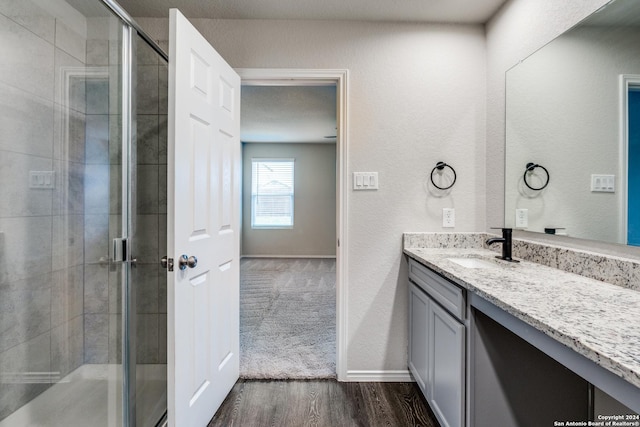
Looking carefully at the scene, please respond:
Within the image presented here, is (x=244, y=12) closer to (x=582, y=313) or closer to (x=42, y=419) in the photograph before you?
(x=582, y=313)

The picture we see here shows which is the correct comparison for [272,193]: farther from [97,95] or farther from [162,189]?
[97,95]

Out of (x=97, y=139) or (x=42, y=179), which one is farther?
(x=97, y=139)

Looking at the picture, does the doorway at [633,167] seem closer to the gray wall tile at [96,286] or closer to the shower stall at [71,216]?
the shower stall at [71,216]

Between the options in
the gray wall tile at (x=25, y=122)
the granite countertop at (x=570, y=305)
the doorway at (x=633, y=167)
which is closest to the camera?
the granite countertop at (x=570, y=305)

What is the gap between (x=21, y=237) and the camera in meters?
1.42

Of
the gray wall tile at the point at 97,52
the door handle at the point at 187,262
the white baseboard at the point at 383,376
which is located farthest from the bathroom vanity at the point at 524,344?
the gray wall tile at the point at 97,52

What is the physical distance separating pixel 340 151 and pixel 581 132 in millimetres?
1287

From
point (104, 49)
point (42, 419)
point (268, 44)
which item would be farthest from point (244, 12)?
point (42, 419)

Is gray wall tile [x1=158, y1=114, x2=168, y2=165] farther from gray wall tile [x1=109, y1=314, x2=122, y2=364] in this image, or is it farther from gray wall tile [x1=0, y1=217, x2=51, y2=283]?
gray wall tile [x1=109, y1=314, x2=122, y2=364]

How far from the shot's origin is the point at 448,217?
2.20 m

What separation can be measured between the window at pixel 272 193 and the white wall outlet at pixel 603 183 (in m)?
6.12

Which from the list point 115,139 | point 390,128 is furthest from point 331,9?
point 115,139

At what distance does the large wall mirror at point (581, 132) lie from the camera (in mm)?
1227

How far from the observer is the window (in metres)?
7.16
